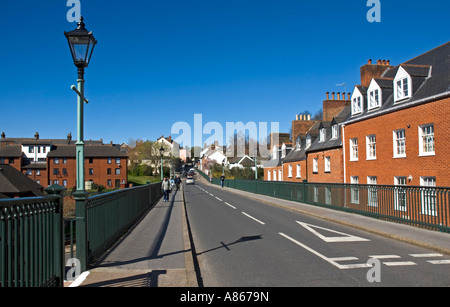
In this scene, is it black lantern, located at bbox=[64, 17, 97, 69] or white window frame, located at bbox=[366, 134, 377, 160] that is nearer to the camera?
black lantern, located at bbox=[64, 17, 97, 69]

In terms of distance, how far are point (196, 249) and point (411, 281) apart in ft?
16.2

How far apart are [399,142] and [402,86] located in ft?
10.7

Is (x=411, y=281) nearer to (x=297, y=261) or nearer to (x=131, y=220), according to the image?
(x=297, y=261)

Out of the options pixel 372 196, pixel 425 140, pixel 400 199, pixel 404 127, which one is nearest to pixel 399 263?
pixel 400 199

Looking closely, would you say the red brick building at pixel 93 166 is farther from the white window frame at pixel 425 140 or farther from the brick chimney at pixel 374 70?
the white window frame at pixel 425 140

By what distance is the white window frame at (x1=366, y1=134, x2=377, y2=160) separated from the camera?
22.5 m

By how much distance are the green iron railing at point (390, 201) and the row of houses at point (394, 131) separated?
4.28 metres

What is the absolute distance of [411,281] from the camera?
19.1 ft

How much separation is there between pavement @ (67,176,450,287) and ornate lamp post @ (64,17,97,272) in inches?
18.6

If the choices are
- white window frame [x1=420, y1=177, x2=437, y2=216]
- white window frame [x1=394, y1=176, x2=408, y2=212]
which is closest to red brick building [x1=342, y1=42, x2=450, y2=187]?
white window frame [x1=394, y1=176, x2=408, y2=212]

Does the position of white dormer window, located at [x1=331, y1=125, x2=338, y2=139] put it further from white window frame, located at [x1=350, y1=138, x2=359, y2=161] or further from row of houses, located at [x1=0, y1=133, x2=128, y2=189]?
row of houses, located at [x1=0, y1=133, x2=128, y2=189]

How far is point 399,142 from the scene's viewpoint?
19922 mm

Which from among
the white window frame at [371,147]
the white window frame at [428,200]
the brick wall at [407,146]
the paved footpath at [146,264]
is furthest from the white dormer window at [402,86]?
the paved footpath at [146,264]

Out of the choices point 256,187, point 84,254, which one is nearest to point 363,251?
point 84,254
